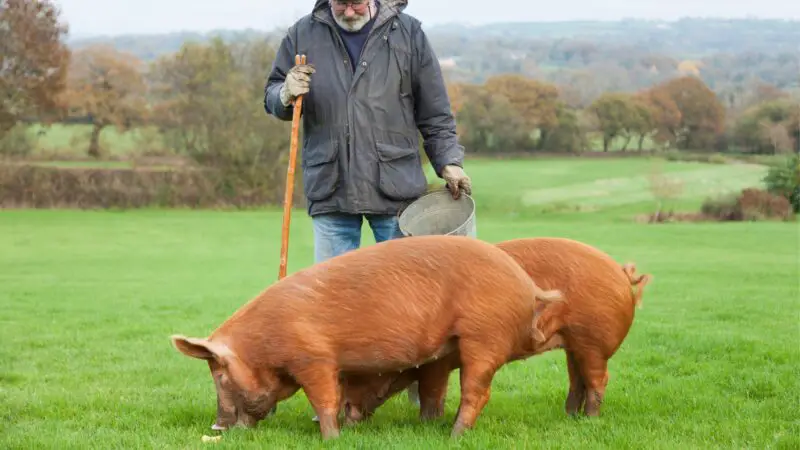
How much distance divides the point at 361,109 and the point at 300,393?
2182mm

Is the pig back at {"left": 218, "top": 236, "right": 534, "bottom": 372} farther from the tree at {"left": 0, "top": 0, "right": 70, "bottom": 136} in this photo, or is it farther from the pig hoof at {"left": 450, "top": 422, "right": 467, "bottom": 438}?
the tree at {"left": 0, "top": 0, "right": 70, "bottom": 136}

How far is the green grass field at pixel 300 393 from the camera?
20.0ft

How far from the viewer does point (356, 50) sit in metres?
7.41

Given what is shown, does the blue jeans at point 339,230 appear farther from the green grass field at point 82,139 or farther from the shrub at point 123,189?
the green grass field at point 82,139

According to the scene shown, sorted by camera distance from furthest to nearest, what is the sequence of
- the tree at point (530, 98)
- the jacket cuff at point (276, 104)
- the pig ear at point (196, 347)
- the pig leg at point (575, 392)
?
the tree at point (530, 98) < the jacket cuff at point (276, 104) < the pig leg at point (575, 392) < the pig ear at point (196, 347)

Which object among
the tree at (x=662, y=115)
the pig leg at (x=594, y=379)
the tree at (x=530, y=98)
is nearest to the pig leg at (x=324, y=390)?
the pig leg at (x=594, y=379)

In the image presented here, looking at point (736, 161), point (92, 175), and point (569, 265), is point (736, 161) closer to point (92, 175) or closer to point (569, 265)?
point (92, 175)

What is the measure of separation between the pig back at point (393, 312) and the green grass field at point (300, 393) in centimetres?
51

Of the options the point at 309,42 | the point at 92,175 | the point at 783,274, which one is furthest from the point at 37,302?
the point at 92,175

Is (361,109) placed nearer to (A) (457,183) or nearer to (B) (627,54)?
(A) (457,183)

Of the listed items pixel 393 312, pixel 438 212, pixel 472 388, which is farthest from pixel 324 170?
pixel 472 388

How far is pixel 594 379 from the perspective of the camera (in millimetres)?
6293

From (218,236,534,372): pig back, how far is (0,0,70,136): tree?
44261mm

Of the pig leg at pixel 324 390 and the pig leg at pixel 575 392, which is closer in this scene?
the pig leg at pixel 324 390
